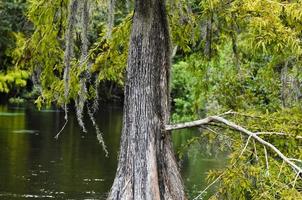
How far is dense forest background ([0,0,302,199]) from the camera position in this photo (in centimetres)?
845

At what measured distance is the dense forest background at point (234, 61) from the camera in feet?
27.7

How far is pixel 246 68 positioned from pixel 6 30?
93.0 ft

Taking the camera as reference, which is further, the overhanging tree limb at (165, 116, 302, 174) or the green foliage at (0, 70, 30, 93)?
the green foliage at (0, 70, 30, 93)

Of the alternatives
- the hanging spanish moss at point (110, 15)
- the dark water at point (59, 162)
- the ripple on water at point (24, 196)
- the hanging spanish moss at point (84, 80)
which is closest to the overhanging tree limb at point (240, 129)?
the hanging spanish moss at point (84, 80)

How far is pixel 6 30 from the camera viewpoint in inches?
1587

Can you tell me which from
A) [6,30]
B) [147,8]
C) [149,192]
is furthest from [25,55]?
[6,30]

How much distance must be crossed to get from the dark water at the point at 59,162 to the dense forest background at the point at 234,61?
5.99ft

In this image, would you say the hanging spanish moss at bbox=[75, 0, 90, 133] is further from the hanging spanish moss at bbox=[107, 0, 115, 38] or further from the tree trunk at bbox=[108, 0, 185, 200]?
the tree trunk at bbox=[108, 0, 185, 200]

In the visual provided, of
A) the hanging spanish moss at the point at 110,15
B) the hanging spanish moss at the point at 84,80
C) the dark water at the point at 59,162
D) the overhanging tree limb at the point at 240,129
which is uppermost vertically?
the hanging spanish moss at the point at 110,15

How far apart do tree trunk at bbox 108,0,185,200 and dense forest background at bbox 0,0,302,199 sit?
0.40m

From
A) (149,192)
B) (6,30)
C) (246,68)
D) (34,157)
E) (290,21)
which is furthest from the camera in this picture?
(6,30)

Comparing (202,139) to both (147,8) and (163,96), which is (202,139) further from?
(147,8)

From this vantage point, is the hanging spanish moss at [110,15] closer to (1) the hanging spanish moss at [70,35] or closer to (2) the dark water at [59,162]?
(1) the hanging spanish moss at [70,35]

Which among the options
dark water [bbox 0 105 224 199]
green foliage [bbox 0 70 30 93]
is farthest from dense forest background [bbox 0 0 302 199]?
green foliage [bbox 0 70 30 93]
